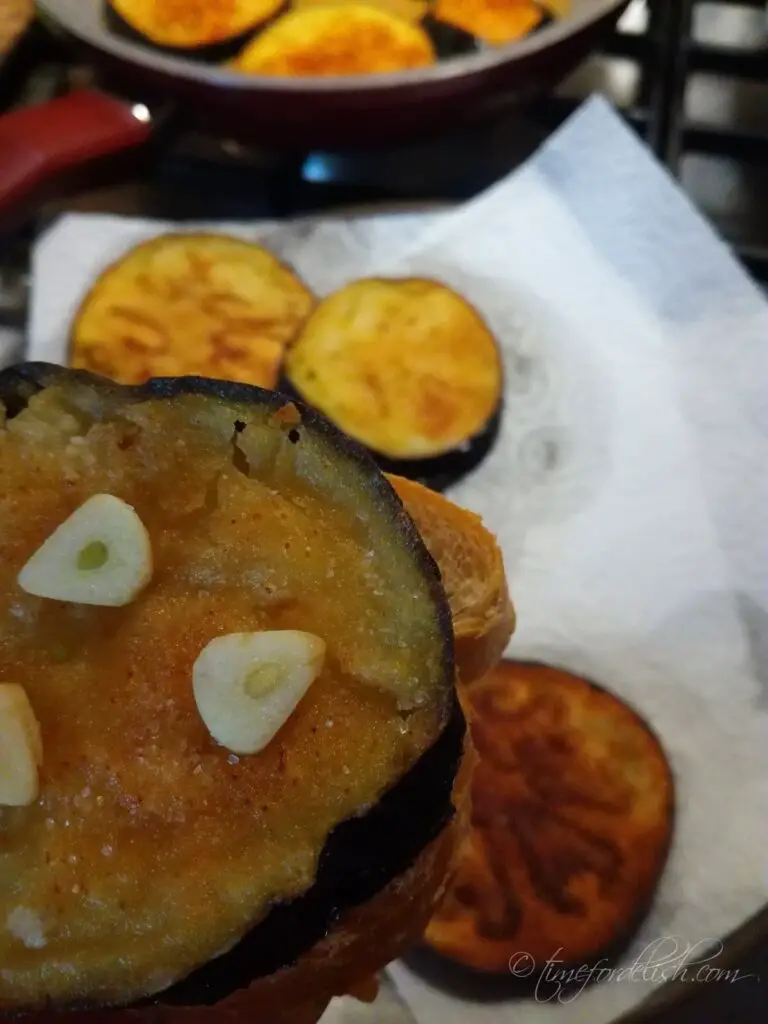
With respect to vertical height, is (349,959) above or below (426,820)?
below

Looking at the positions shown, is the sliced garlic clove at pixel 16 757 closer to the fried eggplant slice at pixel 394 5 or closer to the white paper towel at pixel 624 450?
the white paper towel at pixel 624 450

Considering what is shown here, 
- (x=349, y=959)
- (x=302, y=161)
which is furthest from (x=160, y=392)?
(x=302, y=161)

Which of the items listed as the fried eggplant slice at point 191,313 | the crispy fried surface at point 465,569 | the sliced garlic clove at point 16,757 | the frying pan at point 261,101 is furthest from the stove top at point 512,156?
the sliced garlic clove at point 16,757

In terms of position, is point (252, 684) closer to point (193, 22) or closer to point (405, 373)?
point (405, 373)

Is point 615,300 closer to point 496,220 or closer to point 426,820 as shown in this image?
point 496,220

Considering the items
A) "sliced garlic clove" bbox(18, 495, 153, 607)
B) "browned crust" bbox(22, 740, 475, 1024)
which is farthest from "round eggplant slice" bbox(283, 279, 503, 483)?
"sliced garlic clove" bbox(18, 495, 153, 607)
